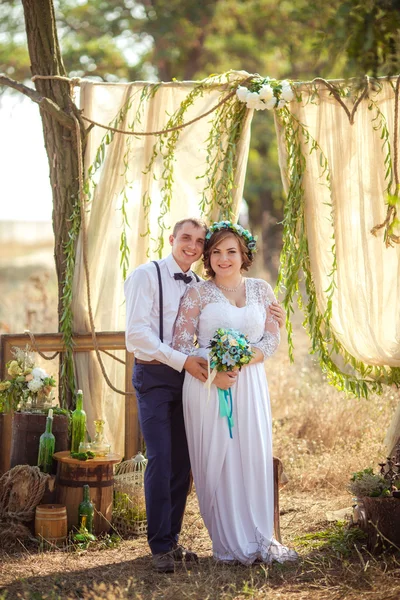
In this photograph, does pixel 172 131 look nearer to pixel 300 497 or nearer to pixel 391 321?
pixel 391 321

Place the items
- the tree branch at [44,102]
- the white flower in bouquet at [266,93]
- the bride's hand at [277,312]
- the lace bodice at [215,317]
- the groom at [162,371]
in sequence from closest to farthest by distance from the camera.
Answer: the groom at [162,371] → the lace bodice at [215,317] → the bride's hand at [277,312] → the white flower in bouquet at [266,93] → the tree branch at [44,102]

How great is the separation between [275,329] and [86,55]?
11.1 metres

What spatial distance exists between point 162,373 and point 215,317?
0.42 metres

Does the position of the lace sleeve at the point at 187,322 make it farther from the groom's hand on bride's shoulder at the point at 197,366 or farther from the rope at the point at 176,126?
the rope at the point at 176,126

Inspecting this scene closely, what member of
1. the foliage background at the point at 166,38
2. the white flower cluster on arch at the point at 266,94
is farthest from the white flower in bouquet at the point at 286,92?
the foliage background at the point at 166,38

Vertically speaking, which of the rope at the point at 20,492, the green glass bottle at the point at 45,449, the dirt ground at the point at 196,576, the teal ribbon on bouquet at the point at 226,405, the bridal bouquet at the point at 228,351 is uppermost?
the bridal bouquet at the point at 228,351

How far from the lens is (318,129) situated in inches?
215

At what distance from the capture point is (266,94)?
17.0 ft

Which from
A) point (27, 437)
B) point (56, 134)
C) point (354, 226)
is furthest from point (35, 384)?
point (354, 226)

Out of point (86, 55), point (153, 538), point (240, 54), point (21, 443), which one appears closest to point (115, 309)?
point (21, 443)

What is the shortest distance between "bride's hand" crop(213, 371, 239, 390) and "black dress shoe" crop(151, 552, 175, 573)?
3.05 ft

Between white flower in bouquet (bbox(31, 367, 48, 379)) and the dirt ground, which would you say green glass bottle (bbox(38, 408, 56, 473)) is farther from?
the dirt ground

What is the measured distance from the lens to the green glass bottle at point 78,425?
5180mm

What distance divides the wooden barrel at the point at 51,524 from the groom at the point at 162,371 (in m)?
0.65
